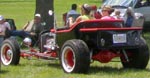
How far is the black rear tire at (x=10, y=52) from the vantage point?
11.8 m

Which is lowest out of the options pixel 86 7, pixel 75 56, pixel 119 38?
pixel 75 56

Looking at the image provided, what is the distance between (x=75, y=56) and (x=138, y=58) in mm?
1558

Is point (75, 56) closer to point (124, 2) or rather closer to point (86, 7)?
point (86, 7)

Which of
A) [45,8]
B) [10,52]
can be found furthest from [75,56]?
[45,8]

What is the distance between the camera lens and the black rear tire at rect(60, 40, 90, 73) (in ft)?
32.9

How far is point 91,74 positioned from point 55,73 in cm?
75

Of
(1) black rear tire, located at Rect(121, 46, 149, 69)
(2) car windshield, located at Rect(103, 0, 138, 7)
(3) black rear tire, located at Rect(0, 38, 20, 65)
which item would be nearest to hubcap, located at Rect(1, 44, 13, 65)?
(3) black rear tire, located at Rect(0, 38, 20, 65)

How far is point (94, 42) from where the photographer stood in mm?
10344

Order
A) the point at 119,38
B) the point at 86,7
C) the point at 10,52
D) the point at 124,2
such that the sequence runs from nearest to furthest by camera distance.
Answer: the point at 119,38 < the point at 86,7 < the point at 10,52 < the point at 124,2

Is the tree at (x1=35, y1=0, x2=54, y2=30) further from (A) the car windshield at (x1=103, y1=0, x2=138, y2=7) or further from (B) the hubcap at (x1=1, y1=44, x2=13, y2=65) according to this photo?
(B) the hubcap at (x1=1, y1=44, x2=13, y2=65)

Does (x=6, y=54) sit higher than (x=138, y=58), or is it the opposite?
(x=138, y=58)

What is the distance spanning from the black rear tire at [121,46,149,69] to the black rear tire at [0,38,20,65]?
93.3 inches

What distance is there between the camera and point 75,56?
33.1 ft

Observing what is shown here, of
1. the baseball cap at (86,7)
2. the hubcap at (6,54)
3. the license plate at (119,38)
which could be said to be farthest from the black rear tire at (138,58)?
the hubcap at (6,54)
